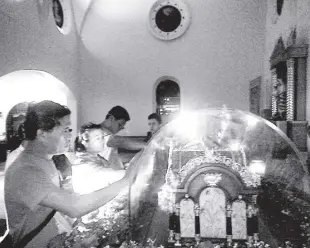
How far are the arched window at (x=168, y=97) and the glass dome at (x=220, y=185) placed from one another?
23.1 feet

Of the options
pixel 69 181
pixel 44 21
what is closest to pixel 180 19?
pixel 44 21

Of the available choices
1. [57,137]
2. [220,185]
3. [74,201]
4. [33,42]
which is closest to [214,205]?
[220,185]

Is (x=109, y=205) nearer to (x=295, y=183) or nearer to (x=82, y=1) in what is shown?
(x=295, y=183)

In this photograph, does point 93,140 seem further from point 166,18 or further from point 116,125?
point 166,18

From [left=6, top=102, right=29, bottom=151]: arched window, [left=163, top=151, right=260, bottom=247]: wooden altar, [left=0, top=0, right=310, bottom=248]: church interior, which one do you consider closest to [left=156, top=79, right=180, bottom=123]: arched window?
[left=0, top=0, right=310, bottom=248]: church interior

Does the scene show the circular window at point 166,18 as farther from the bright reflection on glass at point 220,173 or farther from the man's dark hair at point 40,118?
the man's dark hair at point 40,118

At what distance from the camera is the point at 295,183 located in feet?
7.54

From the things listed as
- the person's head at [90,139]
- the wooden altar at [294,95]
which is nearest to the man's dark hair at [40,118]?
the person's head at [90,139]

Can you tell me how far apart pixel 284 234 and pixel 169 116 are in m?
7.72

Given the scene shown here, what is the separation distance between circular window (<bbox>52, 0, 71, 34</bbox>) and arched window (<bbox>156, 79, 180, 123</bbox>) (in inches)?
112

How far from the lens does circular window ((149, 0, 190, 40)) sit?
935 cm

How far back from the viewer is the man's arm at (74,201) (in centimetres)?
164

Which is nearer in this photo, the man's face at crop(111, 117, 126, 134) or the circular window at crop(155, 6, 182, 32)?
the man's face at crop(111, 117, 126, 134)

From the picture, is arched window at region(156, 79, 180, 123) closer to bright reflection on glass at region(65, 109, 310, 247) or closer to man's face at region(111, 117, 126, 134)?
man's face at region(111, 117, 126, 134)
